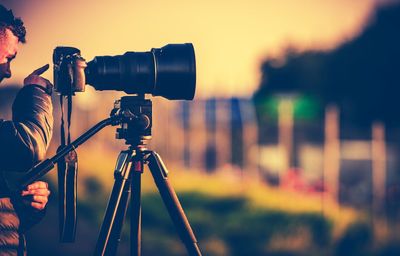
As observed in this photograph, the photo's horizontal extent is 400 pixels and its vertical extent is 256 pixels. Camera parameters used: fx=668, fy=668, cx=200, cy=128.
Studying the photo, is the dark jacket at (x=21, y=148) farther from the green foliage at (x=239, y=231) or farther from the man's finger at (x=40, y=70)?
the green foliage at (x=239, y=231)

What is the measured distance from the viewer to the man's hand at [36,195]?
2.55 m

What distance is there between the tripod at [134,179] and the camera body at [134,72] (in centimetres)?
8

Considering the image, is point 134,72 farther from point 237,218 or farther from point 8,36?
point 237,218

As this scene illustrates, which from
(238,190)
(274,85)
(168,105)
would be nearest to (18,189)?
(238,190)

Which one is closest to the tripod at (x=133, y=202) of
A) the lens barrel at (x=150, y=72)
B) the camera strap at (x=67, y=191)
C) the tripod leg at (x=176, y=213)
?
the tripod leg at (x=176, y=213)

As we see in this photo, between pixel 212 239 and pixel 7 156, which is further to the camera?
pixel 212 239

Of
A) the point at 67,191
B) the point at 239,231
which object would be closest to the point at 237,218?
the point at 239,231

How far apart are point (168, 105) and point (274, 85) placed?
22.2 metres

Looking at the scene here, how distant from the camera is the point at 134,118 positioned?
285 cm

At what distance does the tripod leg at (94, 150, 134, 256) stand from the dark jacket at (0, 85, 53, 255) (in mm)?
276

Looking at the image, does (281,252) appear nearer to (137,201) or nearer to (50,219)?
(50,219)

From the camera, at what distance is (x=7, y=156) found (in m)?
2.42

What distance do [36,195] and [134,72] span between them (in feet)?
2.22

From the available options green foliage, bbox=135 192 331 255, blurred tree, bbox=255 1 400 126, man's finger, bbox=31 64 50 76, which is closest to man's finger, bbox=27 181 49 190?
man's finger, bbox=31 64 50 76
